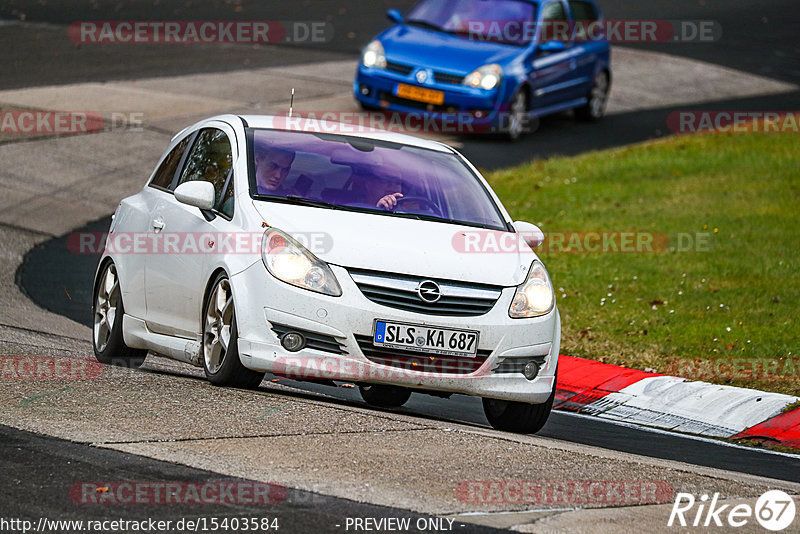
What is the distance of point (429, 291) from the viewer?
813 centimetres

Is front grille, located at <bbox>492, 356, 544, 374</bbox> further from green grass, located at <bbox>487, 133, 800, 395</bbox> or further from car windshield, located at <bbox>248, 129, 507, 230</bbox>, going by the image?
green grass, located at <bbox>487, 133, 800, 395</bbox>

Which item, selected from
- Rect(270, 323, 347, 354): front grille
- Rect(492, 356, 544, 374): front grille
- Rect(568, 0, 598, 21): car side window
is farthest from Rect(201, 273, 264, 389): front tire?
Rect(568, 0, 598, 21): car side window

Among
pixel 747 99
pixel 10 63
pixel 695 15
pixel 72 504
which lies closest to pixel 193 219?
pixel 72 504

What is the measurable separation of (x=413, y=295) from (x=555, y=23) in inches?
598

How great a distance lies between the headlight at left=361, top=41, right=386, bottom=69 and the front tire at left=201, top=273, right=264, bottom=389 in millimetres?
12645

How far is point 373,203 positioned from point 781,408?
135 inches

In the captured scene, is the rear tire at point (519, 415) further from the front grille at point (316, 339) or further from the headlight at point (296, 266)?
the headlight at point (296, 266)

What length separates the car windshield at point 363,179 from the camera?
8.92 metres

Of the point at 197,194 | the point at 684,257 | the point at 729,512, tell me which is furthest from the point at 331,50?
the point at 729,512

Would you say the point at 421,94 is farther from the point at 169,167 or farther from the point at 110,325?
the point at 110,325

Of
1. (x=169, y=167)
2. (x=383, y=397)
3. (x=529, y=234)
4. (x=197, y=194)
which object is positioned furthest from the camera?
(x=169, y=167)

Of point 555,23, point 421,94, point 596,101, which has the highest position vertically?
point 555,23

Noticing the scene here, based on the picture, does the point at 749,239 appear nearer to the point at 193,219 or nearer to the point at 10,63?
the point at 193,219

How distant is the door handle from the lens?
9359 mm
